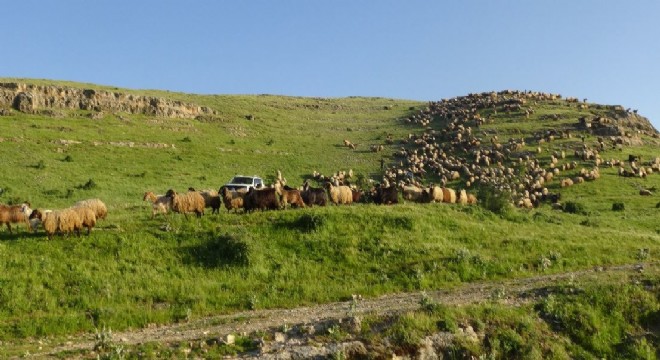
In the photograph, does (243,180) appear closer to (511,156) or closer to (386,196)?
(386,196)

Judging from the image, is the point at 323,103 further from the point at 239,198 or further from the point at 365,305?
the point at 365,305

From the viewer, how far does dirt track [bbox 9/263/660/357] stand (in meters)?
12.7

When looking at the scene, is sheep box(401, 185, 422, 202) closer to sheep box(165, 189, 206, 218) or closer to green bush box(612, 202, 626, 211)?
sheep box(165, 189, 206, 218)

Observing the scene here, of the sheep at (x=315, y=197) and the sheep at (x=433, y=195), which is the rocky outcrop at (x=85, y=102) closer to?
the sheep at (x=315, y=197)

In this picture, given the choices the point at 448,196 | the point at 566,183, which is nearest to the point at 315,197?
the point at 448,196

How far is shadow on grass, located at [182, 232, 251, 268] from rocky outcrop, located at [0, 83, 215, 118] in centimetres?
5059

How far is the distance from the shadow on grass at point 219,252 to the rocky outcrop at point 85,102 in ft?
166

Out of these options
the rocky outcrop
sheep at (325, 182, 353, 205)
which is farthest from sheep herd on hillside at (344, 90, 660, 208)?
the rocky outcrop

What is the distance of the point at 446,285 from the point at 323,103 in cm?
9612

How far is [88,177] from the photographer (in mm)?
43500

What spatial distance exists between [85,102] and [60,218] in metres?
50.7

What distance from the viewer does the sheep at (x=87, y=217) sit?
68.1ft

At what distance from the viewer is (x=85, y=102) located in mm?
65312

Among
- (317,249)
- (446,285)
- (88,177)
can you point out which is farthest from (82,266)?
(88,177)
